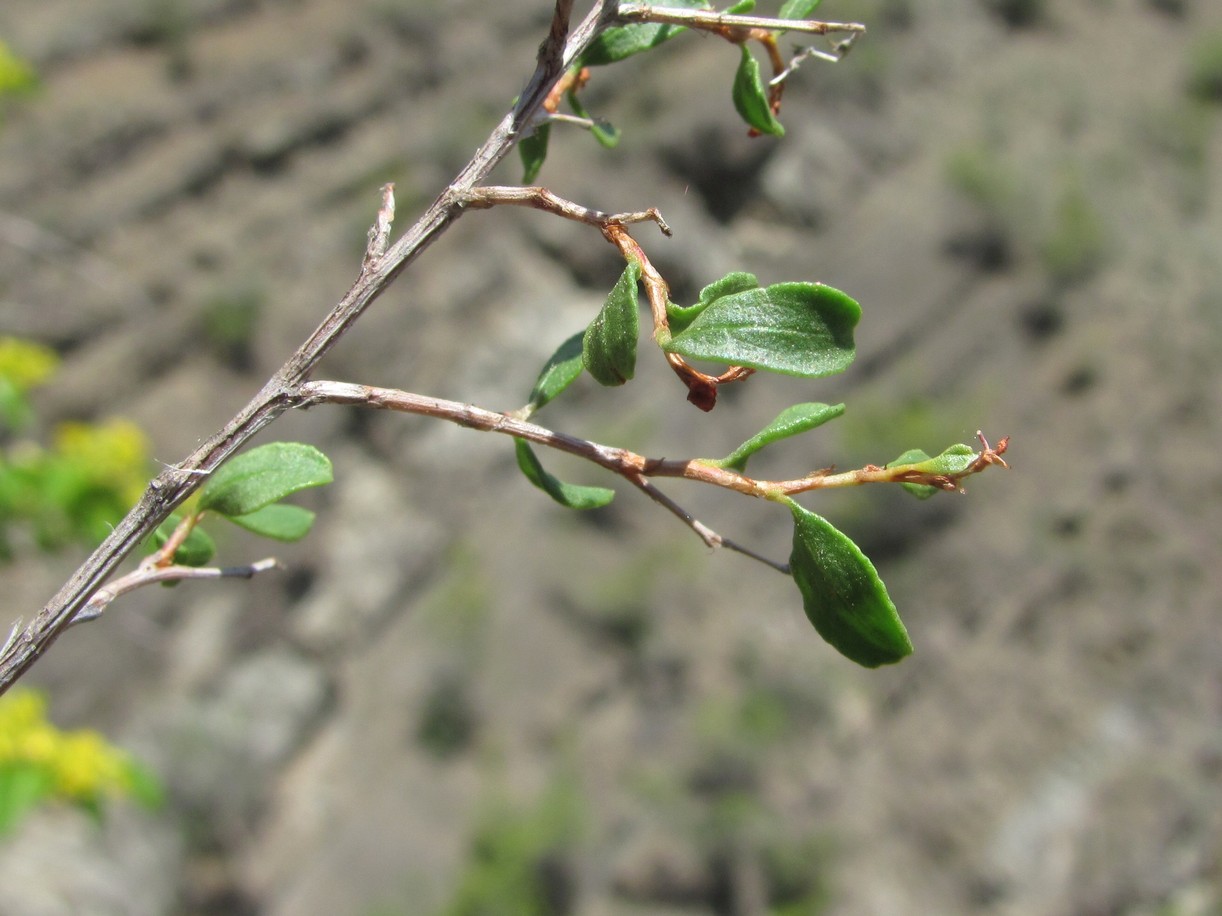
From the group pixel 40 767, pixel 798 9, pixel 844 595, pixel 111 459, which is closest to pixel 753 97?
pixel 798 9

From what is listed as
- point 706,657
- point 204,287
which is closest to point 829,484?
point 706,657

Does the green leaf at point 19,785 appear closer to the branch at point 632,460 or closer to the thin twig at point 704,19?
the branch at point 632,460

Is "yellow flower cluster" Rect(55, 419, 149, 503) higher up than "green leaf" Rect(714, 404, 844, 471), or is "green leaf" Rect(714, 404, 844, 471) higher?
"green leaf" Rect(714, 404, 844, 471)

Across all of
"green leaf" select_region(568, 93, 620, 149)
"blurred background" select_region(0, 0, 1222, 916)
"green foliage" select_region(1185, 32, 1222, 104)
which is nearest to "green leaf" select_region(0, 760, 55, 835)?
"green leaf" select_region(568, 93, 620, 149)

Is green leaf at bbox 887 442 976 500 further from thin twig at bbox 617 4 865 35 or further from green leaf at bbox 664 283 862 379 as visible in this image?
thin twig at bbox 617 4 865 35

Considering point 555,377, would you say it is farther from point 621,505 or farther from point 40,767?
point 621,505
